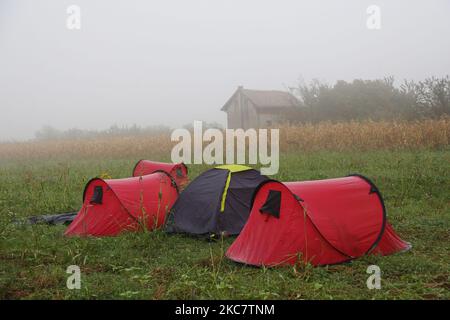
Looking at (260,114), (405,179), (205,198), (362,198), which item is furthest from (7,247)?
(260,114)

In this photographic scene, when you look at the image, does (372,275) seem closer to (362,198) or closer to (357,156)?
(362,198)

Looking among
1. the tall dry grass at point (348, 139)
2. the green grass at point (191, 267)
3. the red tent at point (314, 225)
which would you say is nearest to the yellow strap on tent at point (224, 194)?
the green grass at point (191, 267)

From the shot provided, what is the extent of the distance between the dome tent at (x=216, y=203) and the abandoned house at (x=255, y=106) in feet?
96.2

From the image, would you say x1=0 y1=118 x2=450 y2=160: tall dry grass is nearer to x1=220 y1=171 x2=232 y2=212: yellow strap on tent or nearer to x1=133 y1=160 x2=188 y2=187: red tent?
x1=133 y1=160 x2=188 y2=187: red tent

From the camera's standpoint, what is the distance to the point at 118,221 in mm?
8023

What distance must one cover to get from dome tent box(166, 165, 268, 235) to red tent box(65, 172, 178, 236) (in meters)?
0.33

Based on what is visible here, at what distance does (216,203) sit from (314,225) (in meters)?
2.35

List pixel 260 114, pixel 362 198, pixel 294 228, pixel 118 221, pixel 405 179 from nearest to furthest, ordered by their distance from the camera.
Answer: pixel 294 228, pixel 362 198, pixel 118 221, pixel 405 179, pixel 260 114

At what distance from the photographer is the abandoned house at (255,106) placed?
39156 mm

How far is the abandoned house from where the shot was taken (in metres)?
39.2

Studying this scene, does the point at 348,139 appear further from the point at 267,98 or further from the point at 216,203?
the point at 267,98

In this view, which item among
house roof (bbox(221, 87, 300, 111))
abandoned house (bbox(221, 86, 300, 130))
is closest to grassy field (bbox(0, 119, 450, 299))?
abandoned house (bbox(221, 86, 300, 130))

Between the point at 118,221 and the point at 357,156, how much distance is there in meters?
9.15

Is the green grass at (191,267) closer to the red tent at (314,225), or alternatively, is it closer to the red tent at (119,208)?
the red tent at (314,225)
